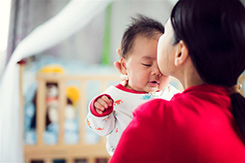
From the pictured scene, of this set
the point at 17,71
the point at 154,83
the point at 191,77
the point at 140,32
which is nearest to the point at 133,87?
the point at 154,83

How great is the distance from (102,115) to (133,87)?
17 centimetres

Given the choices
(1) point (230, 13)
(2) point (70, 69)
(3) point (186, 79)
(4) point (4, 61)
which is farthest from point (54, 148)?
(1) point (230, 13)

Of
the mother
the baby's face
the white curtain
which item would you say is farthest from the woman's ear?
the white curtain

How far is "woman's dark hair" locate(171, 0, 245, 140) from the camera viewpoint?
658 mm

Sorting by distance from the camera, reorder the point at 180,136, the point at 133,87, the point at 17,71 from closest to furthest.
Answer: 1. the point at 180,136
2. the point at 133,87
3. the point at 17,71

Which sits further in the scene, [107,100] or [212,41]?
[107,100]

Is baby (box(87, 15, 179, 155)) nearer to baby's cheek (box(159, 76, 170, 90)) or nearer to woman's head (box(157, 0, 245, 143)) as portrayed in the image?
baby's cheek (box(159, 76, 170, 90))

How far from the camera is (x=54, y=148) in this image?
2363mm

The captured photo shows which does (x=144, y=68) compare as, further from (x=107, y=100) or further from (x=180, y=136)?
(x=180, y=136)

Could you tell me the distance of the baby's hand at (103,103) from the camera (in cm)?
94

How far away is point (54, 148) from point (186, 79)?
6.09 feet

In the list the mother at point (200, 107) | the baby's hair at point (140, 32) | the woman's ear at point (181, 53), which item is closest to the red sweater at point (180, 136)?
the mother at point (200, 107)

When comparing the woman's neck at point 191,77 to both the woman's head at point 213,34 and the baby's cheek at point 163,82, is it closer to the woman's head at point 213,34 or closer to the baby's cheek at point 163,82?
the woman's head at point 213,34

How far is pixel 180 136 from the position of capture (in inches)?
25.1
